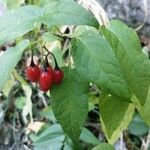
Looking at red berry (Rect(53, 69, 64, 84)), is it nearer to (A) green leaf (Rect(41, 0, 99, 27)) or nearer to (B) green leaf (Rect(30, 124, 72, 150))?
(A) green leaf (Rect(41, 0, 99, 27))

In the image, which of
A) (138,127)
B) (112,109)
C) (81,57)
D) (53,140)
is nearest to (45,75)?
(81,57)

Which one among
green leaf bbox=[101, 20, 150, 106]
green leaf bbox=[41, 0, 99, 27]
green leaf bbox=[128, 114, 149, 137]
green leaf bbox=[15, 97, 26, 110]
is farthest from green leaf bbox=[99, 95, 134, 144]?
green leaf bbox=[15, 97, 26, 110]

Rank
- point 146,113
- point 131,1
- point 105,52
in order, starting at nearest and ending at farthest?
point 105,52 → point 146,113 → point 131,1

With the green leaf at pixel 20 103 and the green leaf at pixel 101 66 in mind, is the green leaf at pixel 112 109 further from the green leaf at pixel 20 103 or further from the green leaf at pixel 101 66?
the green leaf at pixel 20 103

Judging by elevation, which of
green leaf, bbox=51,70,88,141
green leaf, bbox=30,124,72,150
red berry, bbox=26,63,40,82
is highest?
red berry, bbox=26,63,40,82

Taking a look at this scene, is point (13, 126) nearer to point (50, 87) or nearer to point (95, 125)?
point (95, 125)

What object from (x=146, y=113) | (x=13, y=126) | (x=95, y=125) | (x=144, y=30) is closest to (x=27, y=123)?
(x=13, y=126)

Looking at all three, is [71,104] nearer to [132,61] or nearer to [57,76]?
[57,76]
